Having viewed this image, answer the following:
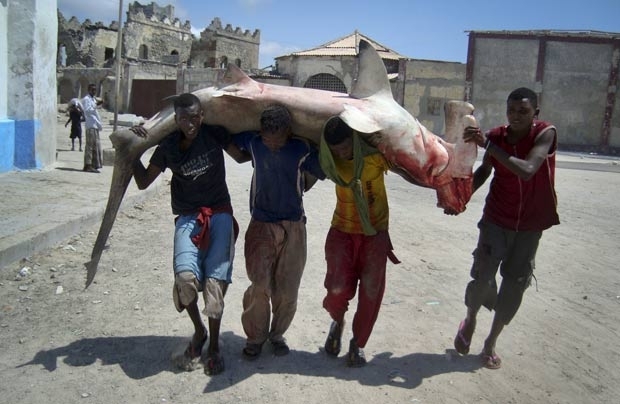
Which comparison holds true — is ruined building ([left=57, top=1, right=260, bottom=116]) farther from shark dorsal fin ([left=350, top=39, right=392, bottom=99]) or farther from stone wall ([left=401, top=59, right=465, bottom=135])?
shark dorsal fin ([left=350, top=39, right=392, bottom=99])

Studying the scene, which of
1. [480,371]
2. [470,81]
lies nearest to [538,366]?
[480,371]

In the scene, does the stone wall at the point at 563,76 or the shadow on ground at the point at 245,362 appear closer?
the shadow on ground at the point at 245,362

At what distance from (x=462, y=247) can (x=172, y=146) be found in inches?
156

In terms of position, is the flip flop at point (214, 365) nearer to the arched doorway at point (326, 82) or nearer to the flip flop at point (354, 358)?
the flip flop at point (354, 358)

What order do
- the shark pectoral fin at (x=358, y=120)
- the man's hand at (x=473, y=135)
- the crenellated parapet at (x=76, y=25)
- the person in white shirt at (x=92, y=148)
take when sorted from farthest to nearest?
the crenellated parapet at (x=76, y=25) < the person in white shirt at (x=92, y=148) < the man's hand at (x=473, y=135) < the shark pectoral fin at (x=358, y=120)

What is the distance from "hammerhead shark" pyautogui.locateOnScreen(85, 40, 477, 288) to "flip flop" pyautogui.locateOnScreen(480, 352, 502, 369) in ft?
3.26

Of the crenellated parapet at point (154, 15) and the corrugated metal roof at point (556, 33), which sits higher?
the crenellated parapet at point (154, 15)

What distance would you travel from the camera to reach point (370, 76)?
2.93m

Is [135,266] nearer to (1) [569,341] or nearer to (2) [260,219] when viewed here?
(2) [260,219]

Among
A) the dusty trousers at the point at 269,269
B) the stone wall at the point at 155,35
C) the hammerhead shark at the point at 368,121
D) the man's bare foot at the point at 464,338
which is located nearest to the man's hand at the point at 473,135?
the hammerhead shark at the point at 368,121

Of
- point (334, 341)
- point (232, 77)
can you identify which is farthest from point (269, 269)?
point (232, 77)

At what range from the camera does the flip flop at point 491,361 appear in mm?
3174

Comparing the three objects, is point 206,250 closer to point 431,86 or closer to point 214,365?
point 214,365

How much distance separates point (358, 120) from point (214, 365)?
5.26 ft
